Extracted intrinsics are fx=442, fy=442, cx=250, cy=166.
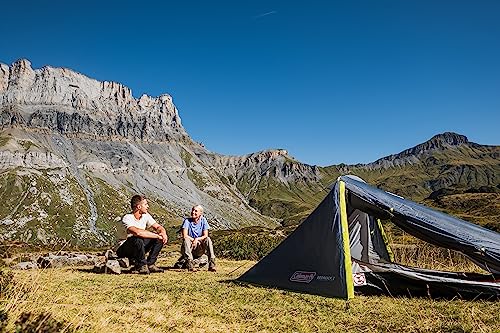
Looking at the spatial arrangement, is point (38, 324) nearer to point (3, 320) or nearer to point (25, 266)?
point (3, 320)

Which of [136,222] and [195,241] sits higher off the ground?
[136,222]

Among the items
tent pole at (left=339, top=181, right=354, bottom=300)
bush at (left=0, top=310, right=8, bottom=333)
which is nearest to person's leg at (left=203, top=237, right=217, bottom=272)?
tent pole at (left=339, top=181, right=354, bottom=300)

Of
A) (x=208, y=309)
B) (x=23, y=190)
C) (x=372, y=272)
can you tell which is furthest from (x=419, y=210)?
(x=23, y=190)

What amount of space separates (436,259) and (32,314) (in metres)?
12.5

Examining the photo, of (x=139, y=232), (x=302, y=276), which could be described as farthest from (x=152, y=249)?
(x=302, y=276)

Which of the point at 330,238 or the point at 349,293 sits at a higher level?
the point at 330,238

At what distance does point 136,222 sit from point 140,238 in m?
0.47

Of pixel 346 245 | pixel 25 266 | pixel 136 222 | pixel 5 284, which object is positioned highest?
pixel 136 222

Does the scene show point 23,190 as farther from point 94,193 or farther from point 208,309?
point 208,309

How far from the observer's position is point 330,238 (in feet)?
29.8

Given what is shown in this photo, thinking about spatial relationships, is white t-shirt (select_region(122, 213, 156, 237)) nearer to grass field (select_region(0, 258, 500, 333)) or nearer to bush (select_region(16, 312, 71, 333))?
grass field (select_region(0, 258, 500, 333))

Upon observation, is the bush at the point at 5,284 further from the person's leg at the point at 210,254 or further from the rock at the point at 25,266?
the person's leg at the point at 210,254

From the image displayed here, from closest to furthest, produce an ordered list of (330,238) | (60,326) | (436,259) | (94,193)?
A: (60,326), (330,238), (436,259), (94,193)

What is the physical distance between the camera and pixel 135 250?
11.3 metres
